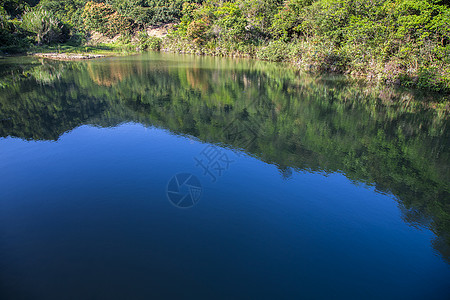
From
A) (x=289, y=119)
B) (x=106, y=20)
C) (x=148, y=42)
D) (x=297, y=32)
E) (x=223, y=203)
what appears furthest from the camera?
(x=106, y=20)

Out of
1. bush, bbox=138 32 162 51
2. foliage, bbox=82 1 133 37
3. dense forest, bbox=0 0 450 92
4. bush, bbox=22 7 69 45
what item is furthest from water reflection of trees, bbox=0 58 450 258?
foliage, bbox=82 1 133 37

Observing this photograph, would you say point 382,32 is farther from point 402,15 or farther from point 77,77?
point 77,77

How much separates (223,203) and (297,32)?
35.4m

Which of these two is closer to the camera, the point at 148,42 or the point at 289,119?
the point at 289,119

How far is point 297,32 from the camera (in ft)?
121

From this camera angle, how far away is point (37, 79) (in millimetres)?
21797

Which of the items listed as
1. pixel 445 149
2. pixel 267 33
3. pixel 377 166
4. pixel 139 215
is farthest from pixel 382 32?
pixel 139 215

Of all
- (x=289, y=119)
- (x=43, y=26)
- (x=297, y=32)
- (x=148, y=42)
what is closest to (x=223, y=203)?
(x=289, y=119)

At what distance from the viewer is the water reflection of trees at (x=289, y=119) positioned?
28.9 feet

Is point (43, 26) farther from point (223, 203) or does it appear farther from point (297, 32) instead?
point (223, 203)

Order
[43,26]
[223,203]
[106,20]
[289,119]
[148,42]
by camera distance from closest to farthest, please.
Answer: [223,203]
[289,119]
[43,26]
[148,42]
[106,20]

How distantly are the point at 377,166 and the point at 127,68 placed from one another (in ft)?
86.7

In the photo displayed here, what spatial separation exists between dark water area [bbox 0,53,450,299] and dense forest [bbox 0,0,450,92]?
7222 mm

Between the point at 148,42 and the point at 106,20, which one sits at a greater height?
the point at 106,20
